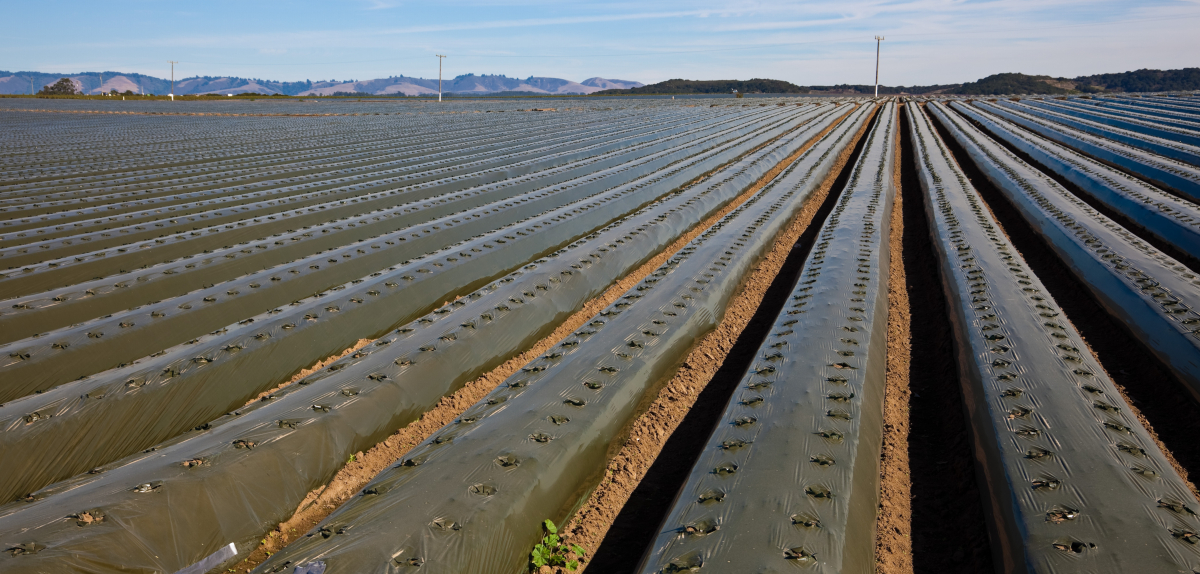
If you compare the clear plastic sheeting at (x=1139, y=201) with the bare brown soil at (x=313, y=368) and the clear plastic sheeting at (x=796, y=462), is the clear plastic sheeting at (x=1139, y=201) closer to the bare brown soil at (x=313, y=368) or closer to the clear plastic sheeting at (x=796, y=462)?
the clear plastic sheeting at (x=796, y=462)

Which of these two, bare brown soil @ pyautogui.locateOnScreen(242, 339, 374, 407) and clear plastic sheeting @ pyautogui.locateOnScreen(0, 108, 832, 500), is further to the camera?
bare brown soil @ pyautogui.locateOnScreen(242, 339, 374, 407)

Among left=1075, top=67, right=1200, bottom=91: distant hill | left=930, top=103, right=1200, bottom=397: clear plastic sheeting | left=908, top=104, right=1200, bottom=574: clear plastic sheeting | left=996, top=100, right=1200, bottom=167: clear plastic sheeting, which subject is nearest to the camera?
left=908, top=104, right=1200, bottom=574: clear plastic sheeting

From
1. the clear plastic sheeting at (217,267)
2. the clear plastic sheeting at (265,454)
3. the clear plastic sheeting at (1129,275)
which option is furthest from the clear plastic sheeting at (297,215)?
the clear plastic sheeting at (1129,275)

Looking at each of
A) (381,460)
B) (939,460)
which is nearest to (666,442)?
(939,460)

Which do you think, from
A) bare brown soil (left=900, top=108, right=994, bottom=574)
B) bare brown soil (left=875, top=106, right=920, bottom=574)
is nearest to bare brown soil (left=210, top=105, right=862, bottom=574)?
bare brown soil (left=875, top=106, right=920, bottom=574)

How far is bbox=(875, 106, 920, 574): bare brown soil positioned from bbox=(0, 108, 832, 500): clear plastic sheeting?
143 inches

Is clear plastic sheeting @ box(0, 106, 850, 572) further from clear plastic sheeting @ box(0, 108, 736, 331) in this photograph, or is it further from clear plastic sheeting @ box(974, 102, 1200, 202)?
clear plastic sheeting @ box(974, 102, 1200, 202)

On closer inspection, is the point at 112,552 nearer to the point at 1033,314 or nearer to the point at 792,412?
the point at 792,412

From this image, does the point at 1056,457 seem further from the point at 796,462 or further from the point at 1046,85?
the point at 1046,85

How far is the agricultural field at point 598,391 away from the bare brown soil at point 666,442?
0.02 m

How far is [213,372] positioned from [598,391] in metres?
2.31

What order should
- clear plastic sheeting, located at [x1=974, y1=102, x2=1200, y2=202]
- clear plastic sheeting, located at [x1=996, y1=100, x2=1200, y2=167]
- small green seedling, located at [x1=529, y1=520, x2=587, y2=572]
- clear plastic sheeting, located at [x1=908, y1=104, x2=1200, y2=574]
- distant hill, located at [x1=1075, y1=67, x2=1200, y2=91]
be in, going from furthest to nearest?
distant hill, located at [x1=1075, y1=67, x2=1200, y2=91], clear plastic sheeting, located at [x1=996, y1=100, x2=1200, y2=167], clear plastic sheeting, located at [x1=974, y1=102, x2=1200, y2=202], small green seedling, located at [x1=529, y1=520, x2=587, y2=572], clear plastic sheeting, located at [x1=908, y1=104, x2=1200, y2=574]

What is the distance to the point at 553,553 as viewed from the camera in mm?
2674

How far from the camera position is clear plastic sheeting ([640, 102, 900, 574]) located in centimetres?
216
